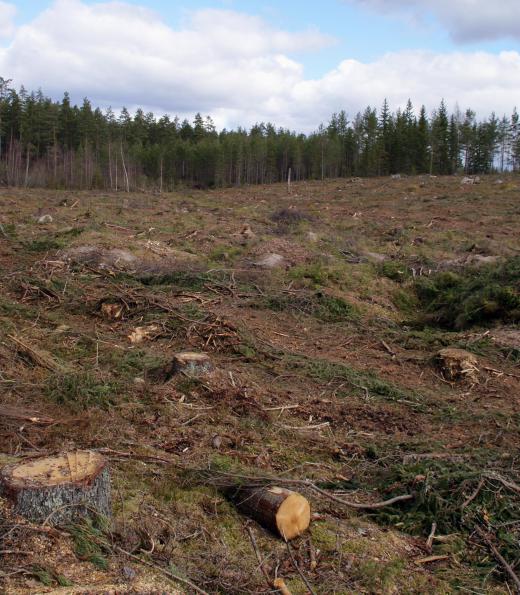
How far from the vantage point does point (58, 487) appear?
10.6ft

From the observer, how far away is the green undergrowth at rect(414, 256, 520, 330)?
942cm

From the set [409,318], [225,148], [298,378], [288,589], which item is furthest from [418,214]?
[225,148]

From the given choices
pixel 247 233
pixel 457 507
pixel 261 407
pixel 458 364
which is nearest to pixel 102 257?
pixel 247 233

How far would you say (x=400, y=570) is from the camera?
3.55 metres

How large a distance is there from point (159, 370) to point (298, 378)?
69.3 inches

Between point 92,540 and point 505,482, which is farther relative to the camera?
point 505,482

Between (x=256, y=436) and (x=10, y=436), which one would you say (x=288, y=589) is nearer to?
(x=256, y=436)

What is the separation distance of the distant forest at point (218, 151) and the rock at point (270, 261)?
40744mm

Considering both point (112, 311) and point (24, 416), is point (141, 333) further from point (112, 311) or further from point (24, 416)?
point (24, 416)

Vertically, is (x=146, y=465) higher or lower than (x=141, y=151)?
lower

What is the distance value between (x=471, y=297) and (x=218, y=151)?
5286 cm

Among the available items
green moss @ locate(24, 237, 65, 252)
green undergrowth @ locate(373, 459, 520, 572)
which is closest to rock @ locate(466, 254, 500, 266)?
green moss @ locate(24, 237, 65, 252)

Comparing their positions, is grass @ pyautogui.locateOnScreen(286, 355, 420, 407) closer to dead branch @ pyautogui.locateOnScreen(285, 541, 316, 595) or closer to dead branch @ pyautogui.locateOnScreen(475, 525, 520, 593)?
dead branch @ pyautogui.locateOnScreen(475, 525, 520, 593)

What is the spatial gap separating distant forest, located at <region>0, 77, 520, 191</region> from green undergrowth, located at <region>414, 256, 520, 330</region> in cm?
4333
